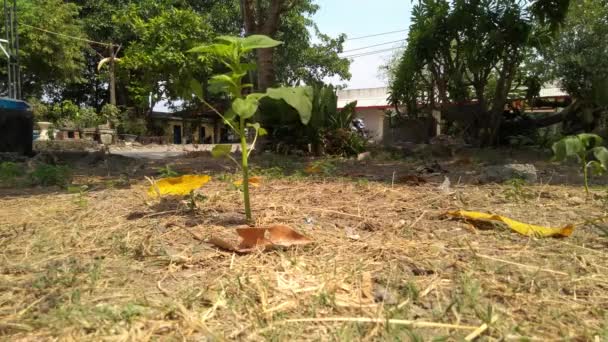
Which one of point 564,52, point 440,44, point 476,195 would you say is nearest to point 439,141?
point 440,44

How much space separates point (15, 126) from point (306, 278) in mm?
6898

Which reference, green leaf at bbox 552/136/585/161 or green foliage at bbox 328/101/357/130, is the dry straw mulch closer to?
green leaf at bbox 552/136/585/161

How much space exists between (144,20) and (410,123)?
13078mm

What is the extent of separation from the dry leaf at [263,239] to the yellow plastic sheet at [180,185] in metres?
0.71

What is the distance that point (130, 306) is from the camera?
4.42 feet

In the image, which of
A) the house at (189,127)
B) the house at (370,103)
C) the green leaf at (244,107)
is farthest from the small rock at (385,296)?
the house at (370,103)

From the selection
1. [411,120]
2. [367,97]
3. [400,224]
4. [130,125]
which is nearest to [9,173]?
[400,224]

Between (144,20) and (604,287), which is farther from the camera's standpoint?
(144,20)

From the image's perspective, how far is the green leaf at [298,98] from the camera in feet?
5.95

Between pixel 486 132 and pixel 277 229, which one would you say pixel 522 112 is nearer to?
pixel 486 132

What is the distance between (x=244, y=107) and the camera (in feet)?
6.40

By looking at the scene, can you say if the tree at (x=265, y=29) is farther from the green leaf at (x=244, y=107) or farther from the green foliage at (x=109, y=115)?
the green foliage at (x=109, y=115)

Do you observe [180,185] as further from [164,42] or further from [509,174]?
[164,42]

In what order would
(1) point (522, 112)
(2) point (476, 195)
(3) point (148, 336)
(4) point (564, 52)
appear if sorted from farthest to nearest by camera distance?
(4) point (564, 52) → (1) point (522, 112) → (2) point (476, 195) → (3) point (148, 336)
